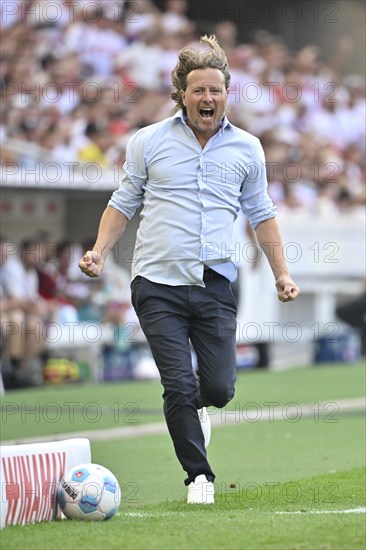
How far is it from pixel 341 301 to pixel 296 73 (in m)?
6.18

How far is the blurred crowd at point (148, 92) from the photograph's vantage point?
1870 centimetres

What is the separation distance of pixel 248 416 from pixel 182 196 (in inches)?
246

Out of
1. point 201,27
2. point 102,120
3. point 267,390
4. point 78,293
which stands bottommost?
point 267,390

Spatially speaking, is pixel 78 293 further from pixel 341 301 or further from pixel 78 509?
pixel 78 509

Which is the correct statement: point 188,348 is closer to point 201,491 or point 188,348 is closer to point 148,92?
point 201,491

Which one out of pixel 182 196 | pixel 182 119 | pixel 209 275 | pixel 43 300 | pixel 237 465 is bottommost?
pixel 237 465

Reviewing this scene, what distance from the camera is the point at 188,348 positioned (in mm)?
6348

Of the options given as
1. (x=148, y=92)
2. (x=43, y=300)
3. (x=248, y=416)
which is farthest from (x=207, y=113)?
(x=148, y=92)

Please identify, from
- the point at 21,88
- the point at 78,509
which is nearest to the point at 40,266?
the point at 21,88

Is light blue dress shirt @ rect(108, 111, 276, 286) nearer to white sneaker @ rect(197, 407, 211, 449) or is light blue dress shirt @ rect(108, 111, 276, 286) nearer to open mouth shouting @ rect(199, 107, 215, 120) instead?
Answer: open mouth shouting @ rect(199, 107, 215, 120)

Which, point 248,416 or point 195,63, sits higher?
point 195,63

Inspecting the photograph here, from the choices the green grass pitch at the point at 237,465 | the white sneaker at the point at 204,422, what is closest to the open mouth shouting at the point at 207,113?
the white sneaker at the point at 204,422

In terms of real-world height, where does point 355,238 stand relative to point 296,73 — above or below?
below

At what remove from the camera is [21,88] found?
1845 centimetres
